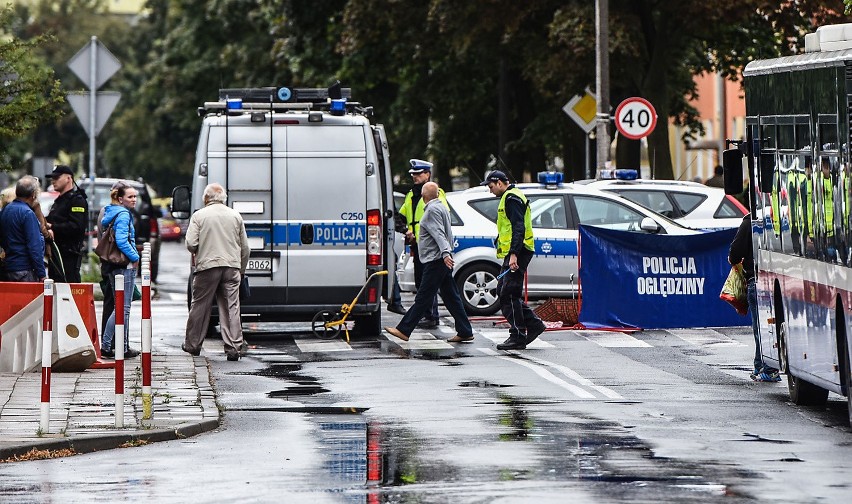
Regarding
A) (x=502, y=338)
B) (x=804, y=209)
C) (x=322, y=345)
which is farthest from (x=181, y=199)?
(x=804, y=209)

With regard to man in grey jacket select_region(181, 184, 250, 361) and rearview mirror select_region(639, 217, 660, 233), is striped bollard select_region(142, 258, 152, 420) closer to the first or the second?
man in grey jacket select_region(181, 184, 250, 361)

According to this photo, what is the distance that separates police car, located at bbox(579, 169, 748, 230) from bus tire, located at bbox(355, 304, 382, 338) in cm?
503

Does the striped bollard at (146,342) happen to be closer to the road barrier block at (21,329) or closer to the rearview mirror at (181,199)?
the road barrier block at (21,329)

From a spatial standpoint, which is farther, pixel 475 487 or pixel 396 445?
pixel 396 445

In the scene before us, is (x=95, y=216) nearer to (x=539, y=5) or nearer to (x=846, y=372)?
(x=539, y=5)

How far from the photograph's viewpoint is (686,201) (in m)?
24.9

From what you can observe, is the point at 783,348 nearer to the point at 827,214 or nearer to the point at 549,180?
the point at 827,214

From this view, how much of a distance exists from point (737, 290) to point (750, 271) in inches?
10.0

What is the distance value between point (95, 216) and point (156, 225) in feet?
9.87

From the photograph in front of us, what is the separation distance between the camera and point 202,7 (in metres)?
66.4

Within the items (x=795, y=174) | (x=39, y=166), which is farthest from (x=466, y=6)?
(x=795, y=174)

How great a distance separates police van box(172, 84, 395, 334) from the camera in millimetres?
19812

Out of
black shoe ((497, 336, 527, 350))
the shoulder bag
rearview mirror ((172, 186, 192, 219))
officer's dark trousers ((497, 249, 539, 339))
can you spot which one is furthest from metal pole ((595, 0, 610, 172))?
the shoulder bag

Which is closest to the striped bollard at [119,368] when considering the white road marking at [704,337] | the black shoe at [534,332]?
the black shoe at [534,332]
